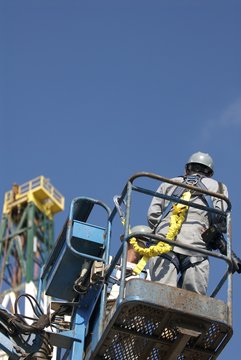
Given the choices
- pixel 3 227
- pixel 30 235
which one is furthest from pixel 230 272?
pixel 3 227

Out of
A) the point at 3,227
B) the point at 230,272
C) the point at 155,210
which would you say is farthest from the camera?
the point at 3,227

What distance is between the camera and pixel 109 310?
1012 centimetres

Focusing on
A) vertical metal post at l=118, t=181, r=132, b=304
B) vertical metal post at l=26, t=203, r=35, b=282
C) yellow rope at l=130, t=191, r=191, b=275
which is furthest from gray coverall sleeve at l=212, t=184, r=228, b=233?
vertical metal post at l=26, t=203, r=35, b=282

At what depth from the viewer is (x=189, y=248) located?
973 centimetres

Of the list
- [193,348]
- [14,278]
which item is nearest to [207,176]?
[193,348]

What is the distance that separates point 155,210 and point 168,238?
497 millimetres

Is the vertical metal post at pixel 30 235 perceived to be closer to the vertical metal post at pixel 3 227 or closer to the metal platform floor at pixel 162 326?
the vertical metal post at pixel 3 227

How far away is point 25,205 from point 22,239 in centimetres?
181

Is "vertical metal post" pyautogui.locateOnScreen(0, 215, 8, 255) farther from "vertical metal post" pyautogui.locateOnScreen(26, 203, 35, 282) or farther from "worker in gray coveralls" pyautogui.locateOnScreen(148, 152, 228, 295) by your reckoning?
"worker in gray coveralls" pyautogui.locateOnScreen(148, 152, 228, 295)

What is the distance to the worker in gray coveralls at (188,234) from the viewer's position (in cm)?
1009

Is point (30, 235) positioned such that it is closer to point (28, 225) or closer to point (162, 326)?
point (28, 225)

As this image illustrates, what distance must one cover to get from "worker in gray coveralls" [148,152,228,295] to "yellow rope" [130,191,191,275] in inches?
3.0

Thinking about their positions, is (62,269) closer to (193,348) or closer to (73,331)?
(73,331)

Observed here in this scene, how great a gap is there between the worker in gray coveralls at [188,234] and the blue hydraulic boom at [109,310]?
0.22m
